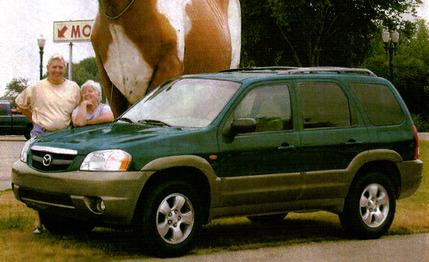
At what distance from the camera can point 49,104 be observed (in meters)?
8.99

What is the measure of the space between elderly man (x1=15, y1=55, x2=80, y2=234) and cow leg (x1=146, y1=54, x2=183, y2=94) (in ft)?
2.70

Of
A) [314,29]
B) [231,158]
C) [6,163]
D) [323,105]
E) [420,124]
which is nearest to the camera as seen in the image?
[231,158]

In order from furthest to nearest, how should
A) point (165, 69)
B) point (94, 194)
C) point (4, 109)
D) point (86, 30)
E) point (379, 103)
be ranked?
point (4, 109)
point (86, 30)
point (379, 103)
point (165, 69)
point (94, 194)

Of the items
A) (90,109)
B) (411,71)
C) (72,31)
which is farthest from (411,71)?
(90,109)

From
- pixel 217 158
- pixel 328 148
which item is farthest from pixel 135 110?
pixel 328 148

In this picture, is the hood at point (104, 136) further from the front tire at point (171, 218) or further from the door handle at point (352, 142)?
the door handle at point (352, 142)

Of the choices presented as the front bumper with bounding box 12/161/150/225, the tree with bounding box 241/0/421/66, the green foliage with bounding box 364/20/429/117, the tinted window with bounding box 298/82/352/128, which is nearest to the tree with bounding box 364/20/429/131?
the green foliage with bounding box 364/20/429/117

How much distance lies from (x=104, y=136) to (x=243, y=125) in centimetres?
122

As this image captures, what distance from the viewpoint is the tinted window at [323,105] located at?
877cm

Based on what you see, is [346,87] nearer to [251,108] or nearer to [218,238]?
[251,108]

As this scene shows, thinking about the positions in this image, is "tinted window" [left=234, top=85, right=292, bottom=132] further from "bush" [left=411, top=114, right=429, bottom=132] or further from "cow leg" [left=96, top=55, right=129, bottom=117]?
"bush" [left=411, top=114, right=429, bottom=132]

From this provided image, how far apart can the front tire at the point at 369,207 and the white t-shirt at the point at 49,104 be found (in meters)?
2.97

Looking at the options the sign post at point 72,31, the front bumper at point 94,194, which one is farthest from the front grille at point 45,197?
the sign post at point 72,31

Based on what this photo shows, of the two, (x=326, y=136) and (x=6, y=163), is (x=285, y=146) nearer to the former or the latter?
(x=326, y=136)
